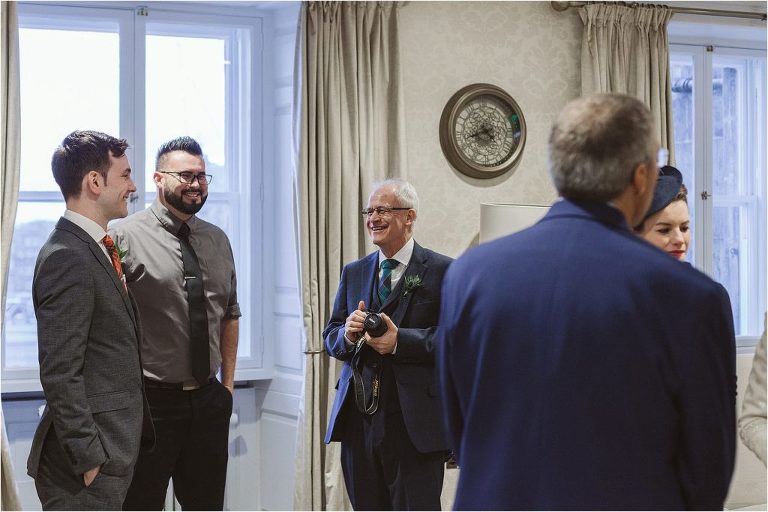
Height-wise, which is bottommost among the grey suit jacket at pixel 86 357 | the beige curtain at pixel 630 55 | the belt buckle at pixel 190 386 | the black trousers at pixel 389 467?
the black trousers at pixel 389 467

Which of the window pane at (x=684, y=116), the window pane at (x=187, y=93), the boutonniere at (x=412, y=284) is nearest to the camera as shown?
the boutonniere at (x=412, y=284)

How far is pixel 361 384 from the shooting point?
3.24m

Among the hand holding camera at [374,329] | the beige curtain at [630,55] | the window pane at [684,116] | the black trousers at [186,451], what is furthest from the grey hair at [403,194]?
the window pane at [684,116]

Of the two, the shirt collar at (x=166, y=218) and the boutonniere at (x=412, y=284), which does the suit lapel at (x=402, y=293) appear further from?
the shirt collar at (x=166, y=218)

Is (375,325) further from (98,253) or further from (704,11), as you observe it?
(704,11)

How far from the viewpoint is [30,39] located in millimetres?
4516

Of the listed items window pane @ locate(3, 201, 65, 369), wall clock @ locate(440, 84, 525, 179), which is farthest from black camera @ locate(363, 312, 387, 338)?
window pane @ locate(3, 201, 65, 369)

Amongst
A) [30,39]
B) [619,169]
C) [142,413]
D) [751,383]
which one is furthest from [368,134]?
[619,169]

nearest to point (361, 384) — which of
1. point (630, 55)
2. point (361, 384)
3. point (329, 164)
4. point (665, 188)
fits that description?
point (361, 384)

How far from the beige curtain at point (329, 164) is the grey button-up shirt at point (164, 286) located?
983 millimetres

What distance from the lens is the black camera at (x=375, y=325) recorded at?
3170 millimetres

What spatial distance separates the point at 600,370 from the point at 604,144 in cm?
39

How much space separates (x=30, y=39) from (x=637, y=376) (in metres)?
3.93

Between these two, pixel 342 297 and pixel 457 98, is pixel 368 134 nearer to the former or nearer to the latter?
pixel 457 98
